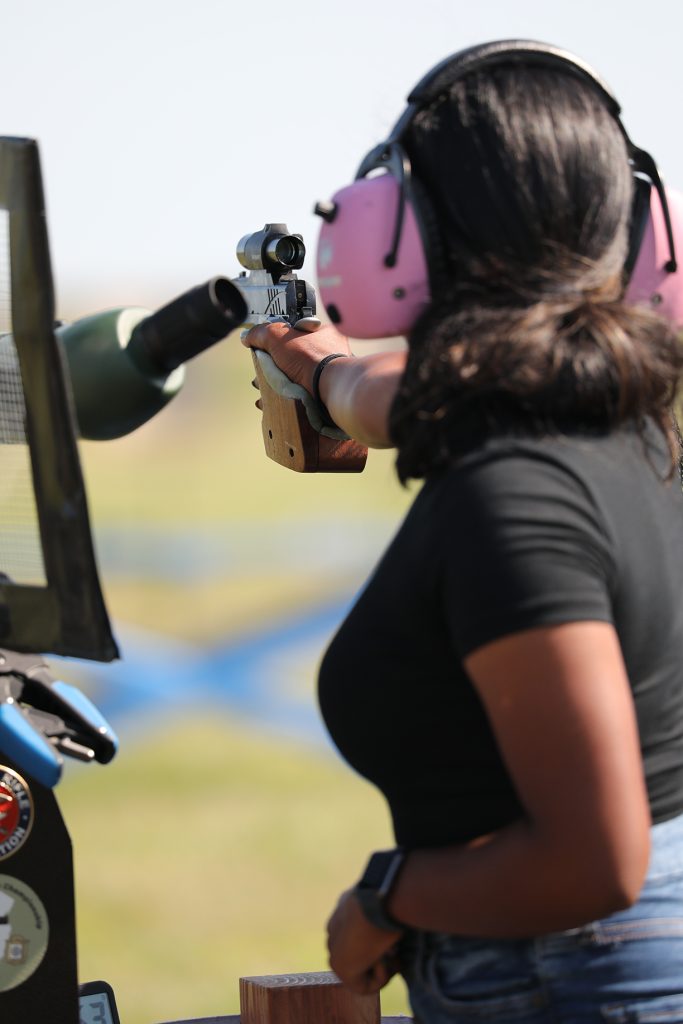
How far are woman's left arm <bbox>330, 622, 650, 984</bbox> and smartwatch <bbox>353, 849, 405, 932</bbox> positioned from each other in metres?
0.12

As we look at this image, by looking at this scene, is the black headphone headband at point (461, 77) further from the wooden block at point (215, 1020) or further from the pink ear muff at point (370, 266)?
the wooden block at point (215, 1020)

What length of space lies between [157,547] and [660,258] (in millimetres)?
11757

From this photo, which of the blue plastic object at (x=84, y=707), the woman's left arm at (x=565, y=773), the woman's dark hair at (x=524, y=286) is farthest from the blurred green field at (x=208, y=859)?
the woman's dark hair at (x=524, y=286)

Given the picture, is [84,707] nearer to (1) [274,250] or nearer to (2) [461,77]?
(2) [461,77]

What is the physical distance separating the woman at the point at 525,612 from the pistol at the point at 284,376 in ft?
2.52

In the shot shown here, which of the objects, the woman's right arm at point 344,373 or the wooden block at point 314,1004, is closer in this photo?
the woman's right arm at point 344,373

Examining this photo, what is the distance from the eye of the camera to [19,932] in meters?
1.29

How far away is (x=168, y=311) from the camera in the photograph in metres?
1.09

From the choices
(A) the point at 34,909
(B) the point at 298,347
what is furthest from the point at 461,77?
(A) the point at 34,909

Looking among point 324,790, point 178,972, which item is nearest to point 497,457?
point 178,972

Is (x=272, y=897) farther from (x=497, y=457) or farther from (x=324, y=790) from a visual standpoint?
(x=497, y=457)

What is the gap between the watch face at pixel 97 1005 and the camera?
5.28ft

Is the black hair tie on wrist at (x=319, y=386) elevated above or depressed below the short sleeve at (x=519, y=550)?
below

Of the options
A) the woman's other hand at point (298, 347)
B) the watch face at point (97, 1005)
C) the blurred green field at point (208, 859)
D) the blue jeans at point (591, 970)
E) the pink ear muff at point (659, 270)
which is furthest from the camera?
the blurred green field at point (208, 859)
